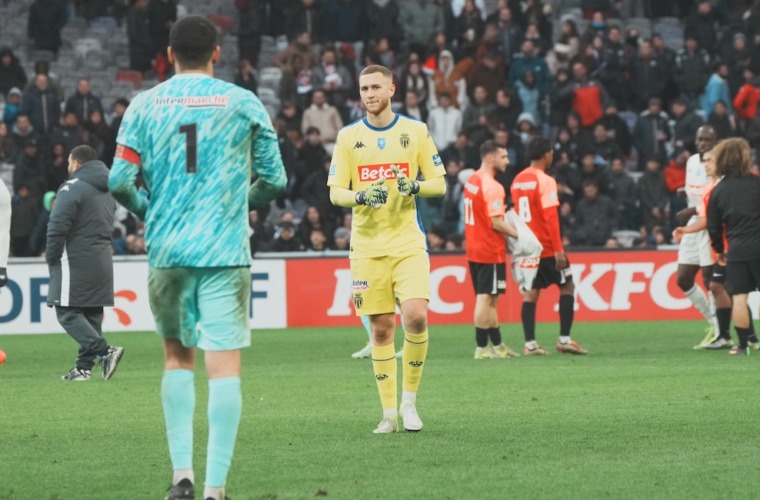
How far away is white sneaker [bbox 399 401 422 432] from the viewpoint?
9.30 meters

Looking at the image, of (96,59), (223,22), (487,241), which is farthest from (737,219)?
(96,59)

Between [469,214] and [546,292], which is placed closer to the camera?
[469,214]

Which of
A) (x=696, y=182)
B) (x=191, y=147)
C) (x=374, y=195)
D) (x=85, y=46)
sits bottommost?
(x=696, y=182)

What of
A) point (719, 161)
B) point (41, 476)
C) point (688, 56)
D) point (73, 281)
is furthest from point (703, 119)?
point (41, 476)

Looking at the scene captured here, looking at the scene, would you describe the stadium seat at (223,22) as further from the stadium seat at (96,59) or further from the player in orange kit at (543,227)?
the player in orange kit at (543,227)

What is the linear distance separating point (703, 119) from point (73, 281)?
15395 mm

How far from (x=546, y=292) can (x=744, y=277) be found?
724cm

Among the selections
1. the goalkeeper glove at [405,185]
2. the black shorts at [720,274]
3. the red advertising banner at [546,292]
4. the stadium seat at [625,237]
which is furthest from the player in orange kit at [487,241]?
the stadium seat at [625,237]

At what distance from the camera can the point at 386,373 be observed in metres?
9.45

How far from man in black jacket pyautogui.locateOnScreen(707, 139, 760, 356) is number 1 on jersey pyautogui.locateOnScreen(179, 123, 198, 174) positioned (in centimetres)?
978

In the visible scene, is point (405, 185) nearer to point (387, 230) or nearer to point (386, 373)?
point (387, 230)

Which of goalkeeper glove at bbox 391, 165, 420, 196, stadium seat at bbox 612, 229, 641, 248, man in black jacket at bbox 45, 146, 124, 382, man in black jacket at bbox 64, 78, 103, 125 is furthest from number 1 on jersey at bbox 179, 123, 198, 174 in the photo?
man in black jacket at bbox 64, 78, 103, 125

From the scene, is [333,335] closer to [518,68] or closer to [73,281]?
[73,281]

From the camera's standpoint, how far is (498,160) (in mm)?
15938
